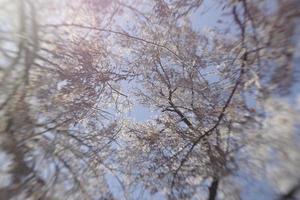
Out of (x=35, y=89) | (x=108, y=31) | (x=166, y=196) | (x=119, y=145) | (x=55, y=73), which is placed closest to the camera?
(x=35, y=89)

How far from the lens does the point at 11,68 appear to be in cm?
492

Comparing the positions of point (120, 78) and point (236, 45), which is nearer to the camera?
point (236, 45)

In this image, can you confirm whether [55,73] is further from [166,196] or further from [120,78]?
[166,196]

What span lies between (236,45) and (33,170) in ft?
9.78

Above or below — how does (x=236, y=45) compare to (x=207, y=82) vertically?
above

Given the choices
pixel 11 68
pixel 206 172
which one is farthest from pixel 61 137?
pixel 206 172

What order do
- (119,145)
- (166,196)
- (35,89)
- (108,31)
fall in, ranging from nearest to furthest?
(35,89), (108,31), (166,196), (119,145)

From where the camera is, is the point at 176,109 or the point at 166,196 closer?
the point at 166,196

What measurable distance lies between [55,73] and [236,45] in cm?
256

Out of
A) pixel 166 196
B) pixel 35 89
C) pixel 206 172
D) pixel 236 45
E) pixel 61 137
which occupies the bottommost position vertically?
pixel 166 196

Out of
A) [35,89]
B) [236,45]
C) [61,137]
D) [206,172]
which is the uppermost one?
[236,45]

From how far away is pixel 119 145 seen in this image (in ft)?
23.8

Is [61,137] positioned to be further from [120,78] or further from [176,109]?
[176,109]

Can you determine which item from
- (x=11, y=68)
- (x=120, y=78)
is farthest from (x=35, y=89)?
(x=120, y=78)
